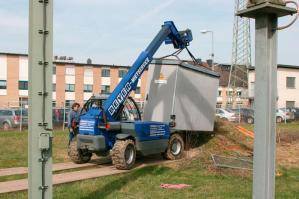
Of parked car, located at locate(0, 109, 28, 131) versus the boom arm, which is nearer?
the boom arm

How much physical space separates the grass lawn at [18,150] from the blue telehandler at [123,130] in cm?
179

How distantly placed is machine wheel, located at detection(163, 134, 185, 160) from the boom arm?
2389mm

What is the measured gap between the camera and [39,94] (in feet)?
22.0

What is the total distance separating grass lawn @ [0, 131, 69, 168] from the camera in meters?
15.4

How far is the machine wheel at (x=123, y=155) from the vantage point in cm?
1363

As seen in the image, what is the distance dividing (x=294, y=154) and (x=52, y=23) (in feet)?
40.3

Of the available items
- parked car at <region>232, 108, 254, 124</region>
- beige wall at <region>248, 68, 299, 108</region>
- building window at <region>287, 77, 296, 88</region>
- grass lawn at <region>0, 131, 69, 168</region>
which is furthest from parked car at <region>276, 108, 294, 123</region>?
grass lawn at <region>0, 131, 69, 168</region>

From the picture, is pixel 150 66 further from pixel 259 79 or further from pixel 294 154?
pixel 259 79

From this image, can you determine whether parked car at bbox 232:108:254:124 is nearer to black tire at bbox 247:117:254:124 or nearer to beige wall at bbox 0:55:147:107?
black tire at bbox 247:117:254:124

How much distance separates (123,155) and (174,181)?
2399 mm

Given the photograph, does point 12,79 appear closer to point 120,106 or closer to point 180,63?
point 180,63

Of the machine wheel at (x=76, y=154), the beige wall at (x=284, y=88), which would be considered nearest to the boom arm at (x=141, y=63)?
the machine wheel at (x=76, y=154)

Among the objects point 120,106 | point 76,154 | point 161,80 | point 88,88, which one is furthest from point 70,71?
point 120,106

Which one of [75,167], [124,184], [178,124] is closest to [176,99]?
[178,124]
